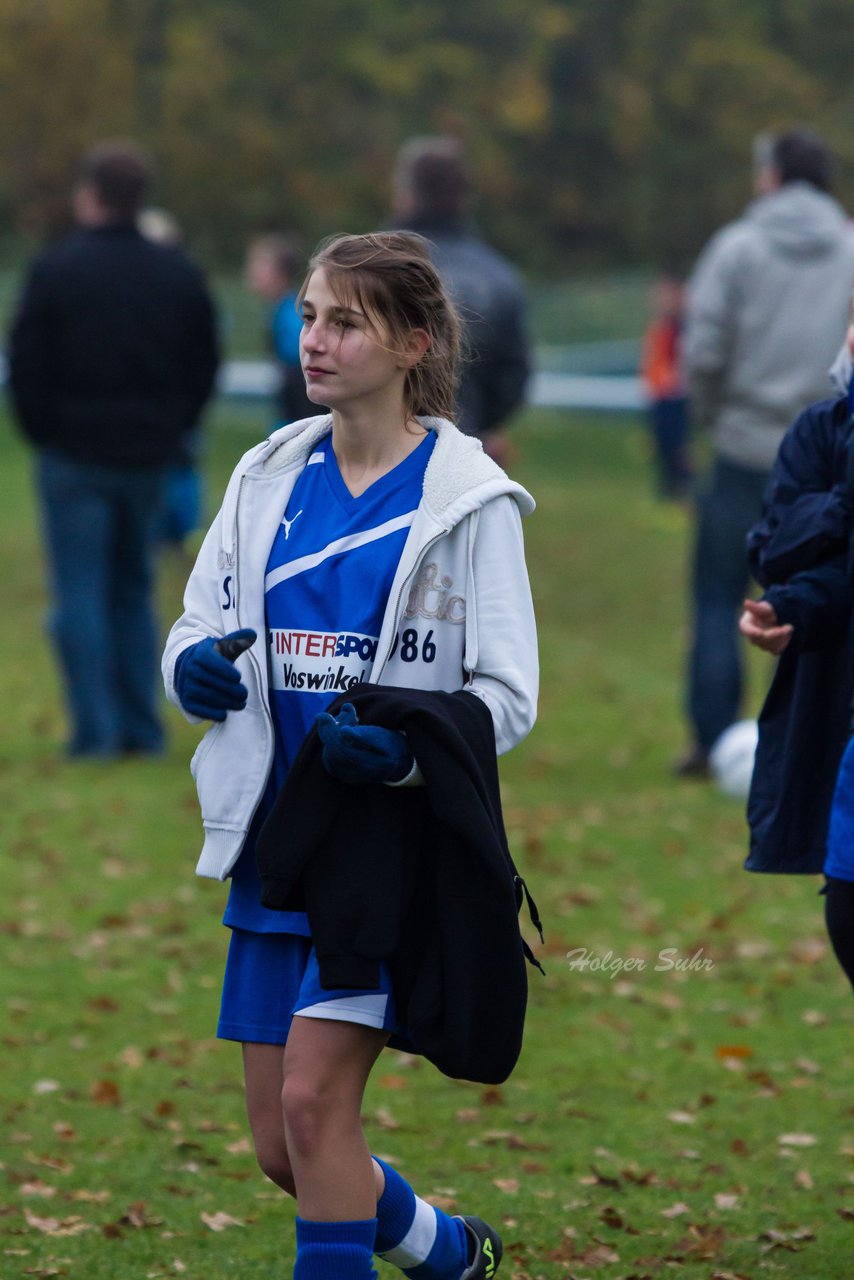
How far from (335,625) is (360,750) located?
32 centimetres

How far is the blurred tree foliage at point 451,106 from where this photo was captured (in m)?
38.1

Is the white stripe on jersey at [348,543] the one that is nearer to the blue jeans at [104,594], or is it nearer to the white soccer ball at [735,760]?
the white soccer ball at [735,760]

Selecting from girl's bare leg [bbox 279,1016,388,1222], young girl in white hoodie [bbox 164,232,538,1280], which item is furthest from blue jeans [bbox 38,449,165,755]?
girl's bare leg [bbox 279,1016,388,1222]

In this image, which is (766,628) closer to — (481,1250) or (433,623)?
(433,623)

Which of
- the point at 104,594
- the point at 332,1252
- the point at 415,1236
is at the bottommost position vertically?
the point at 104,594

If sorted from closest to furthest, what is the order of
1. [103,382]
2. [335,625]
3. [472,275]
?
[335,625]
[472,275]
[103,382]

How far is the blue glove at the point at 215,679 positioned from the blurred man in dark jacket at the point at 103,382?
611 cm

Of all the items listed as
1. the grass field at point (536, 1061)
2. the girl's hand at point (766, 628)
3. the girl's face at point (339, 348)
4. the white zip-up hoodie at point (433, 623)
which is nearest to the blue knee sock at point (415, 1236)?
the grass field at point (536, 1061)

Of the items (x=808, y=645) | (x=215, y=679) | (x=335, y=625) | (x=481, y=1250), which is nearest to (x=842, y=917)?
(x=808, y=645)

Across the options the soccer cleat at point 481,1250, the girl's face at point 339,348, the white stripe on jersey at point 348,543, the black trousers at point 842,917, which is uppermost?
the girl's face at point 339,348

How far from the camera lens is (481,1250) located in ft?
13.4

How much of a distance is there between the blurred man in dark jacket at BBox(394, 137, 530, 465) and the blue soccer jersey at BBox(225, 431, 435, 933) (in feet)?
16.2

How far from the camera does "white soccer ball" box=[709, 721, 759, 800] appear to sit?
9180mm

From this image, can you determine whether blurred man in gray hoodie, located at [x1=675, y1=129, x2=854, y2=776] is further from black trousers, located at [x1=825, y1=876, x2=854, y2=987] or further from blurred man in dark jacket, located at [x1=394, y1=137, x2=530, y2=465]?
black trousers, located at [x1=825, y1=876, x2=854, y2=987]
